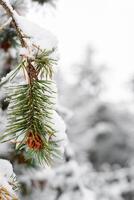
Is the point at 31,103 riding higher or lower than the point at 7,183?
higher

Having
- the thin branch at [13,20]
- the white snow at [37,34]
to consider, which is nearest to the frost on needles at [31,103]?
the thin branch at [13,20]

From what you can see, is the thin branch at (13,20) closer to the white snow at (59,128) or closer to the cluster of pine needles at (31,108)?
the cluster of pine needles at (31,108)

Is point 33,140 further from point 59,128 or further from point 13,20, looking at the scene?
point 13,20

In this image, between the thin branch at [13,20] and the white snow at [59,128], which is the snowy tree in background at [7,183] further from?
the thin branch at [13,20]

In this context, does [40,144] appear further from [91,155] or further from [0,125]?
[91,155]

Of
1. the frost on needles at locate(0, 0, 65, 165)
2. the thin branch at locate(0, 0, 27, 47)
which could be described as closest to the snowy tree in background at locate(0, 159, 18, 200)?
the frost on needles at locate(0, 0, 65, 165)

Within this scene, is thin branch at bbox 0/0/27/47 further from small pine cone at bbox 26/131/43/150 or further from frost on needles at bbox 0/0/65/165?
small pine cone at bbox 26/131/43/150

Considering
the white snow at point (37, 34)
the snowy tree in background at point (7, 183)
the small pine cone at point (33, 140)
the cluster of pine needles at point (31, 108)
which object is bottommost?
the snowy tree in background at point (7, 183)

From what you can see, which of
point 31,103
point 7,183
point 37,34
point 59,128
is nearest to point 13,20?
point 37,34

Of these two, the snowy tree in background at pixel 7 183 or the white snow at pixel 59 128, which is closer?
the snowy tree in background at pixel 7 183

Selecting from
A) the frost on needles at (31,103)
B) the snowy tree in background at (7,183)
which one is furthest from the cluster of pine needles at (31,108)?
the snowy tree in background at (7,183)

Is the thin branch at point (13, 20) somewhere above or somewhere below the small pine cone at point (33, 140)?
above
